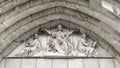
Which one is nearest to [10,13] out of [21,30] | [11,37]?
[21,30]

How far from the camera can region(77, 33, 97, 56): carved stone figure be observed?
6.61m

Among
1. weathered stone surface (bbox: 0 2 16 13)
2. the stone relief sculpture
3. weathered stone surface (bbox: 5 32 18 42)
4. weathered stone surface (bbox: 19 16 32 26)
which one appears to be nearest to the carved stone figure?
the stone relief sculpture

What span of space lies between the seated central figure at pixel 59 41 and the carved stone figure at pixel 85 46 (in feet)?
0.97

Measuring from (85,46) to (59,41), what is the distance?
72 centimetres

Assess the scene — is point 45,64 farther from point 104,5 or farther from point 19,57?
point 104,5

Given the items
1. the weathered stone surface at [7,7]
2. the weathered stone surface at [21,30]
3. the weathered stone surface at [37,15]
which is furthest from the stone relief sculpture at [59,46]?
the weathered stone surface at [7,7]

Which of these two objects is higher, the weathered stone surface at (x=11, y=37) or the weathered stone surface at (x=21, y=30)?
the weathered stone surface at (x=21, y=30)

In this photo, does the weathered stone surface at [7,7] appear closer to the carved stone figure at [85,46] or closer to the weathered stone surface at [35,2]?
the weathered stone surface at [35,2]

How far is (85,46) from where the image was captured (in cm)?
677

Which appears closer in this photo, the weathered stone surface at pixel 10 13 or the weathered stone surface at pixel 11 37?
the weathered stone surface at pixel 11 37

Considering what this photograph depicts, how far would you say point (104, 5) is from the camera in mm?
6863

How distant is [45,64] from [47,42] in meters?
0.77

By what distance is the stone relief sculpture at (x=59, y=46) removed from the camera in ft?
21.5

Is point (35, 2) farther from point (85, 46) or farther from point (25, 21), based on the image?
point (85, 46)
